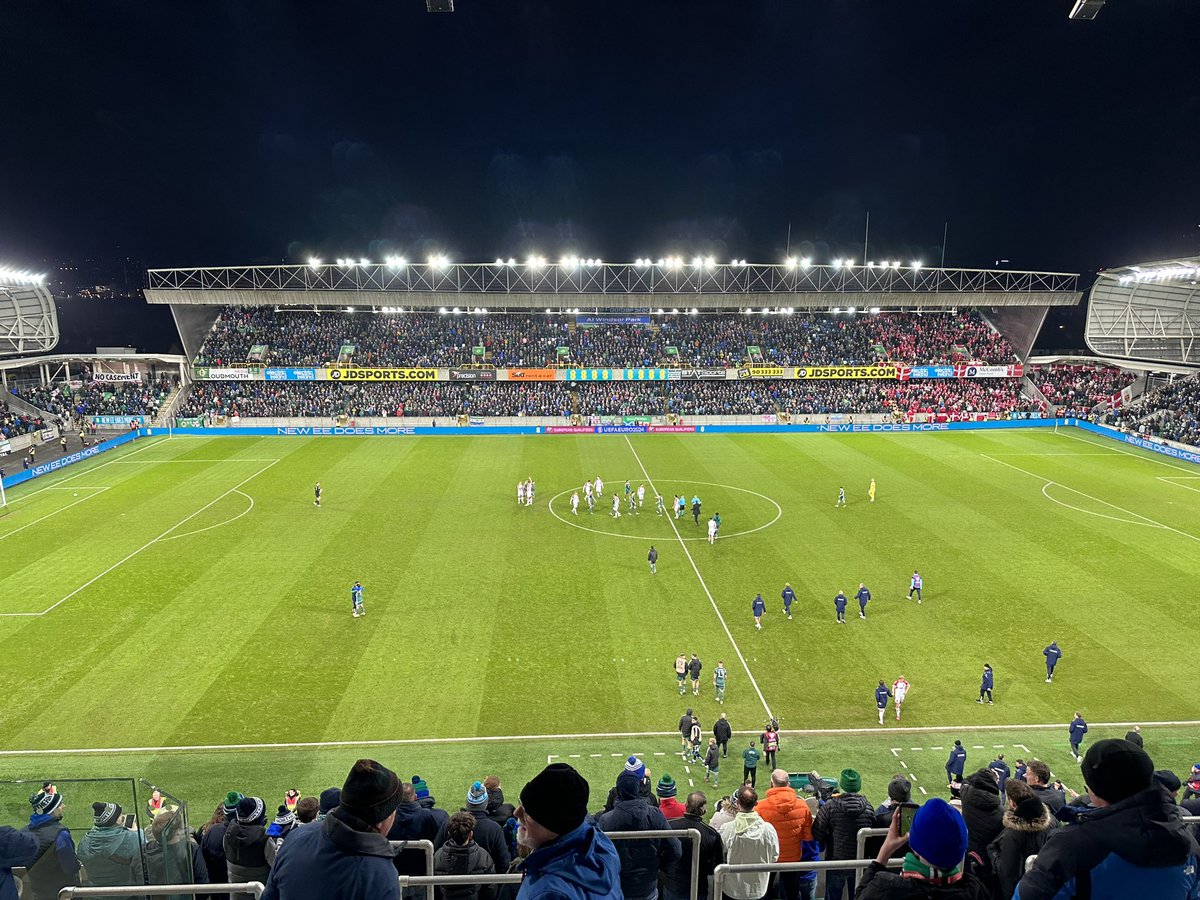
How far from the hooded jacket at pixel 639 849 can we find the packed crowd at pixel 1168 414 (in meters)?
56.3

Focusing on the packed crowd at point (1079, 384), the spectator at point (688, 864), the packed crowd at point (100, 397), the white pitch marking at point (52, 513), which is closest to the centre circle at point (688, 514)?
the white pitch marking at point (52, 513)

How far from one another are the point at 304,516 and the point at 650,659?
20.3 metres

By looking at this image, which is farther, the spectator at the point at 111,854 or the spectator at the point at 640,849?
the spectator at the point at 111,854

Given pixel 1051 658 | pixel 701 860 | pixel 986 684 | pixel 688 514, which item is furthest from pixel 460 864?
pixel 688 514

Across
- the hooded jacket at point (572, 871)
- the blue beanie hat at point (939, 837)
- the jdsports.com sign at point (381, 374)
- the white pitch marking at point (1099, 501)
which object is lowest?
Answer: the white pitch marking at point (1099, 501)

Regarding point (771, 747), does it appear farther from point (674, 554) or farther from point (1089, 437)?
point (1089, 437)

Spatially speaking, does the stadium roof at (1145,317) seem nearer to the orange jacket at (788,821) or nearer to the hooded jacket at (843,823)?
the orange jacket at (788,821)

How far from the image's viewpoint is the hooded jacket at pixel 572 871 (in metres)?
2.80

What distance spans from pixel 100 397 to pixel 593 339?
140 feet

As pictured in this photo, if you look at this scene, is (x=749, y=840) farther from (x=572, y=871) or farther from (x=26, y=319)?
(x=26, y=319)

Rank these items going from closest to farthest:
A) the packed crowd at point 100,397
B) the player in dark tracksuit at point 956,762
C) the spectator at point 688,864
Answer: the spectator at point 688,864 → the player in dark tracksuit at point 956,762 → the packed crowd at point 100,397

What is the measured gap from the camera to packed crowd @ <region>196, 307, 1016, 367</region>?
220 ft

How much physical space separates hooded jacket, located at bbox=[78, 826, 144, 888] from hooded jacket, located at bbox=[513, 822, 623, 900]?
651cm

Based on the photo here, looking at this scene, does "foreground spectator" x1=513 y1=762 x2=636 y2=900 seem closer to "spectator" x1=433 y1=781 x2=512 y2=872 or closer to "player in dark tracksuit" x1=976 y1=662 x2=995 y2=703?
"spectator" x1=433 y1=781 x2=512 y2=872
